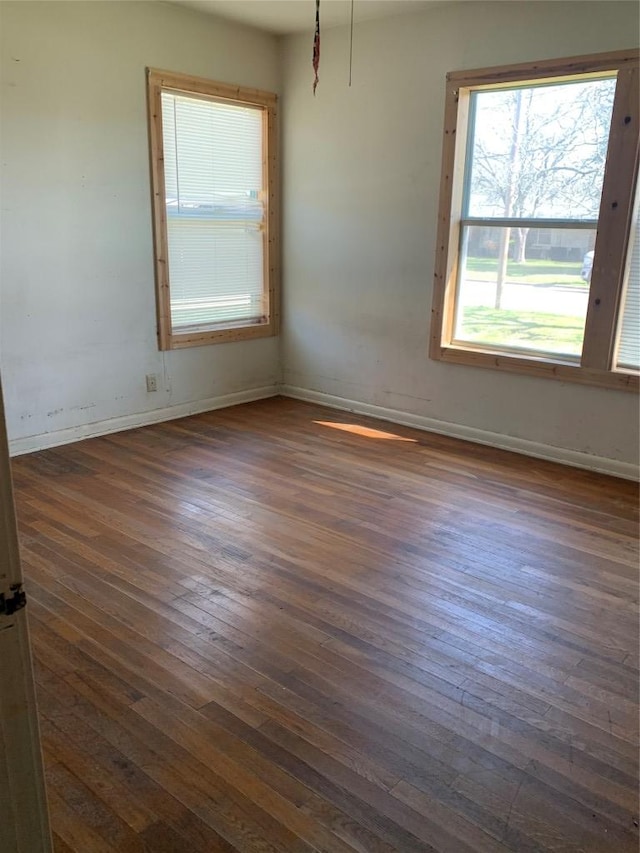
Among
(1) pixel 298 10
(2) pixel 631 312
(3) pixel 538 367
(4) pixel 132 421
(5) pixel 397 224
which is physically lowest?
(4) pixel 132 421

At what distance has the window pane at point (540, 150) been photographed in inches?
152

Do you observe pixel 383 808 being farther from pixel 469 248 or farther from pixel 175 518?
pixel 469 248

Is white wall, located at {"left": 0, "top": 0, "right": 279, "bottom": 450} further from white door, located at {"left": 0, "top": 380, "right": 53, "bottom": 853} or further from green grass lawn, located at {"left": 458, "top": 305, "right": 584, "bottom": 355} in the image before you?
white door, located at {"left": 0, "top": 380, "right": 53, "bottom": 853}

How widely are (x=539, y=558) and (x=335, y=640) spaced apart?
1172 millimetres

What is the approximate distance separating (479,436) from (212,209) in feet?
8.64

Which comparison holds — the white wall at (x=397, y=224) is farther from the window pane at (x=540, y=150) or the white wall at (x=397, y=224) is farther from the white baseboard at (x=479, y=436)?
the window pane at (x=540, y=150)

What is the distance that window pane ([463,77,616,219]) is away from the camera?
387 centimetres

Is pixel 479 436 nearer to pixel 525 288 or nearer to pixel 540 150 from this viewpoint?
pixel 525 288

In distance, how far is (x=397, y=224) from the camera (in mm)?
4828

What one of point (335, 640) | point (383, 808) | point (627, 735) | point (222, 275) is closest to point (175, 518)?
point (335, 640)

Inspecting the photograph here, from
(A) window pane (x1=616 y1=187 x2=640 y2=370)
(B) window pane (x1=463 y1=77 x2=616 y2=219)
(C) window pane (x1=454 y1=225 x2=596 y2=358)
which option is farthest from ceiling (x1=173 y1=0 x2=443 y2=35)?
(A) window pane (x1=616 y1=187 x2=640 y2=370)

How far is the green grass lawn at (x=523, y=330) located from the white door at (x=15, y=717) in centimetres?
388

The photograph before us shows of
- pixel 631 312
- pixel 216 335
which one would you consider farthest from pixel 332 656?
pixel 216 335

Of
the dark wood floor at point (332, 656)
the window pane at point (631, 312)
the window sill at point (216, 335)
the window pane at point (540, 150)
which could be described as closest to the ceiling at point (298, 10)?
the window pane at point (540, 150)
